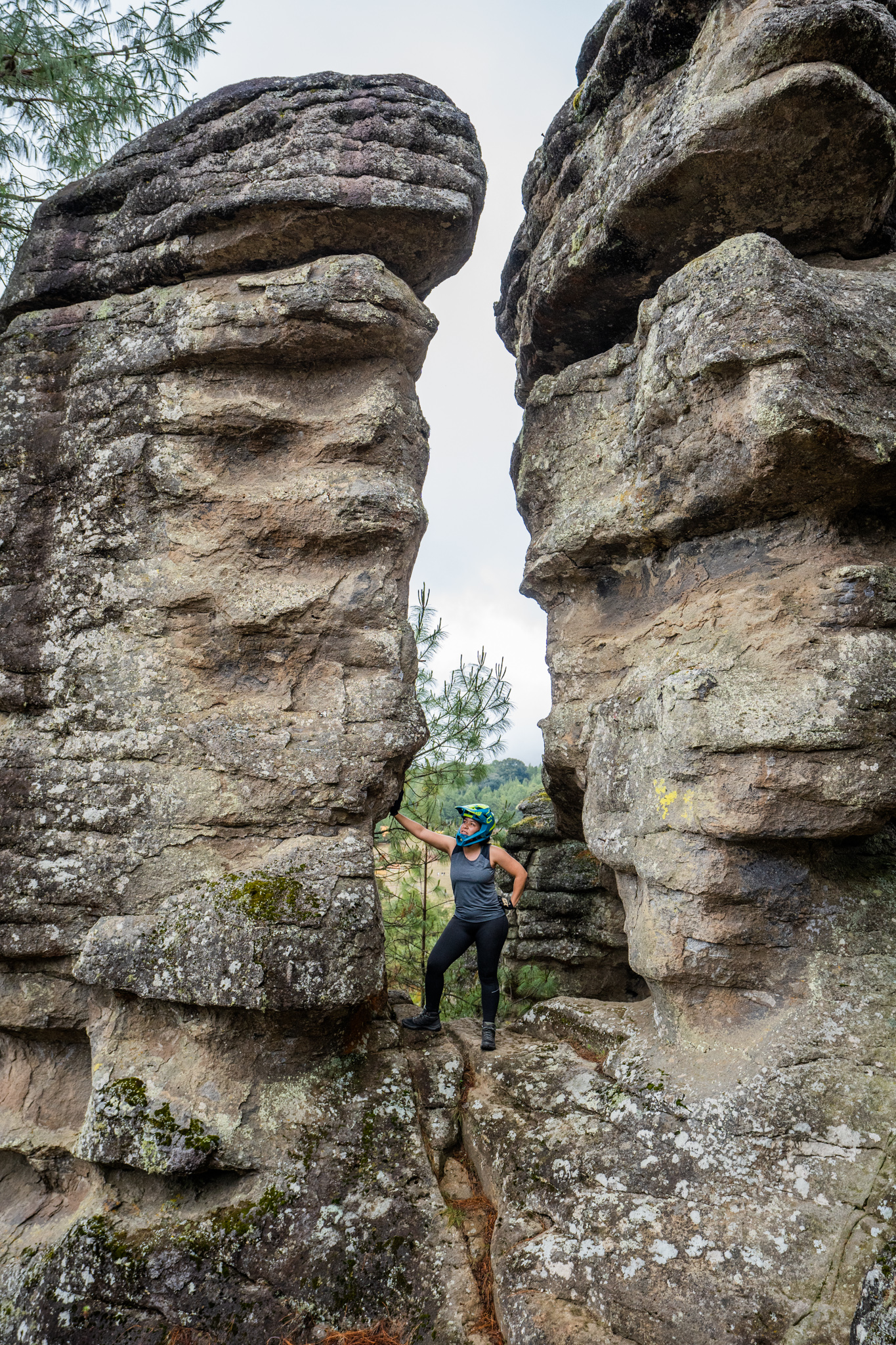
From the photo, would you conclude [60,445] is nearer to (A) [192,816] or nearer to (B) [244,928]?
(A) [192,816]

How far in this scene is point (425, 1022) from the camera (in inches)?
227

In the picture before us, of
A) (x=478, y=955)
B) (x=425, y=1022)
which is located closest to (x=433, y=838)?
(x=478, y=955)

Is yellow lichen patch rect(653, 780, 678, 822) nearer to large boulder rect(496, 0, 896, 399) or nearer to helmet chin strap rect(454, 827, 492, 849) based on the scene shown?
helmet chin strap rect(454, 827, 492, 849)

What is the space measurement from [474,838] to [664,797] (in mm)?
1457

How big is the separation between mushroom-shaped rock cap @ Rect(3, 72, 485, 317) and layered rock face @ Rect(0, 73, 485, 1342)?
0.03 metres

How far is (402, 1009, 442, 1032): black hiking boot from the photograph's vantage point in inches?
226

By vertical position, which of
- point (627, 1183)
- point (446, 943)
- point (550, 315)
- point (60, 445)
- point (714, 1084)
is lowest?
point (627, 1183)

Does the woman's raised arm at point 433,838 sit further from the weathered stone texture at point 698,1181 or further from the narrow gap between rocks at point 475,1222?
the narrow gap between rocks at point 475,1222

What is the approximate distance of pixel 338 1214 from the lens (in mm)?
4367

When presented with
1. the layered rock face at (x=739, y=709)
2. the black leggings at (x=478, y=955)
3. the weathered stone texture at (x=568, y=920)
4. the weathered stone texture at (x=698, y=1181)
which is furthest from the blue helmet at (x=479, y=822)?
the weathered stone texture at (x=568, y=920)

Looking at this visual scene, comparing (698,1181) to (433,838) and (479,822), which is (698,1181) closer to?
(479,822)

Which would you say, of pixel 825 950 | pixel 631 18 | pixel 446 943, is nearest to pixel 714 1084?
pixel 825 950

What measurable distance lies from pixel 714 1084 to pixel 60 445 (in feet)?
20.4

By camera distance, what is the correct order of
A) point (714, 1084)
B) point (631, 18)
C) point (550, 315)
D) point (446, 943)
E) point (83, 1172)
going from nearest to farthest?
point (714, 1084) < point (83, 1172) < point (446, 943) < point (631, 18) < point (550, 315)
